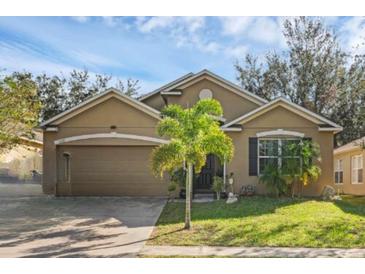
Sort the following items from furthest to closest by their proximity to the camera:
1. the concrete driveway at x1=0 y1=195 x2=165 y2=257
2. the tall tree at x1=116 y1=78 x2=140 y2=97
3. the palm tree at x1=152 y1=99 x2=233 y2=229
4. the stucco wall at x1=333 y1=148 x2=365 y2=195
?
1. the tall tree at x1=116 y1=78 x2=140 y2=97
2. the stucco wall at x1=333 y1=148 x2=365 y2=195
3. the palm tree at x1=152 y1=99 x2=233 y2=229
4. the concrete driveway at x1=0 y1=195 x2=165 y2=257

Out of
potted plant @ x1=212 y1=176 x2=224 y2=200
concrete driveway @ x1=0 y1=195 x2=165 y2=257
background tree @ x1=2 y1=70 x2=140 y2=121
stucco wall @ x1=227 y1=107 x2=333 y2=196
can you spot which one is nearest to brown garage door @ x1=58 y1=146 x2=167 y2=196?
concrete driveway @ x1=0 y1=195 x2=165 y2=257

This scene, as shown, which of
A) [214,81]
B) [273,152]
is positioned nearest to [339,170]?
[273,152]

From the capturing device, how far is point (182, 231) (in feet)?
34.5

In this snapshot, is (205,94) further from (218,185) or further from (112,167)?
(112,167)

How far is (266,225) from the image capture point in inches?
431

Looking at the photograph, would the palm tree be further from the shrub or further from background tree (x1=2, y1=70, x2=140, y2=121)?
background tree (x1=2, y1=70, x2=140, y2=121)

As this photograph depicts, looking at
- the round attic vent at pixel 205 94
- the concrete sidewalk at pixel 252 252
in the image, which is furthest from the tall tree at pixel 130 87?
the concrete sidewalk at pixel 252 252

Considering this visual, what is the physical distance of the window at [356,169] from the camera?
20531 mm

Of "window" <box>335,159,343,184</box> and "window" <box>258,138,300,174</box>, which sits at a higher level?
"window" <box>258,138,300,174</box>

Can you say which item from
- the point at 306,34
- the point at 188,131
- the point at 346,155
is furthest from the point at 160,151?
the point at 306,34

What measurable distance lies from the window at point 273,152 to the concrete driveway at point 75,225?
4268 millimetres

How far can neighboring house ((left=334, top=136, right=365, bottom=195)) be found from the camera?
2023 cm

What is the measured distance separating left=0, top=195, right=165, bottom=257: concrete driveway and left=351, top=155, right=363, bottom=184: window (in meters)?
10.7

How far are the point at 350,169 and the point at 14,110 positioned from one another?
660 inches
